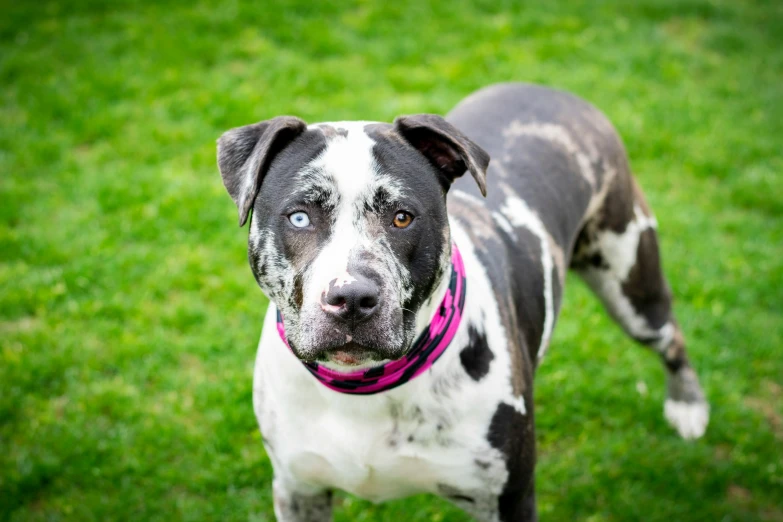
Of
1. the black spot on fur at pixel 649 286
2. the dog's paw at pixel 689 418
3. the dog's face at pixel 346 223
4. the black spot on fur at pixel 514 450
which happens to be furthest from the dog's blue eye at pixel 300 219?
the dog's paw at pixel 689 418

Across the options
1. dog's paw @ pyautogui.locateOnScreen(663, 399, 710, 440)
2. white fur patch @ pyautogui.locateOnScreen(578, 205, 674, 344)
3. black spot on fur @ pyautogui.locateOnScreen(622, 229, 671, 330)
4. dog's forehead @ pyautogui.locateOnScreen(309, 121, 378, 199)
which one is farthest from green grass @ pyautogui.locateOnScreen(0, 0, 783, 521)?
dog's forehead @ pyautogui.locateOnScreen(309, 121, 378, 199)

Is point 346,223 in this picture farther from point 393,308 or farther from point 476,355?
point 476,355

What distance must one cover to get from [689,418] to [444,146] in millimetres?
2608

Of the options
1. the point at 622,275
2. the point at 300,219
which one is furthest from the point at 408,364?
the point at 622,275

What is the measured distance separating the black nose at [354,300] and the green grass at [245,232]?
185cm

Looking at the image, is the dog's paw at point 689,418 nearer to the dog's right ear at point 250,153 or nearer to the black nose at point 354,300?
the black nose at point 354,300

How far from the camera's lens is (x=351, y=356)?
7.60 feet

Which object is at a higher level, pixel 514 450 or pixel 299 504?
pixel 514 450

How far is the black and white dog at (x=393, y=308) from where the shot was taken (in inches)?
91.1

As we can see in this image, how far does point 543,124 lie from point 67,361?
2954mm

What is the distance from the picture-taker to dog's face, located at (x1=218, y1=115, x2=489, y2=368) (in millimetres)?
2229

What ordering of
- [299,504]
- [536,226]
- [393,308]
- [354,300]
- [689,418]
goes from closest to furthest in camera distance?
[354,300], [393,308], [299,504], [536,226], [689,418]

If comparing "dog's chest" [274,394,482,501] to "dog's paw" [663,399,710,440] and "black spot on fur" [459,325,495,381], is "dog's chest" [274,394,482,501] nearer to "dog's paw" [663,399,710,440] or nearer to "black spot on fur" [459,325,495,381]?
"black spot on fur" [459,325,495,381]

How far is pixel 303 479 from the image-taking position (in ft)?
9.36
